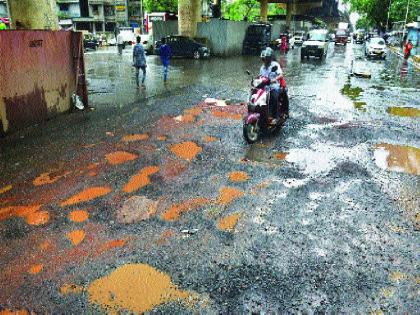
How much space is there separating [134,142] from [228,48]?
80.0ft

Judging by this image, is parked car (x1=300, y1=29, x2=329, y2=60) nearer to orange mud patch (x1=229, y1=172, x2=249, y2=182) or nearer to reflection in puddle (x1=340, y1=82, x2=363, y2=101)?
reflection in puddle (x1=340, y1=82, x2=363, y2=101)

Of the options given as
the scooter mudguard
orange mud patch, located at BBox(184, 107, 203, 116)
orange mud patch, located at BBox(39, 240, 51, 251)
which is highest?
the scooter mudguard

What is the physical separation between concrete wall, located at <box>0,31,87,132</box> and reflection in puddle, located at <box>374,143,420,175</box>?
7.38 metres

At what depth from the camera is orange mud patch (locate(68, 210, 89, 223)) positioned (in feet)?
14.6

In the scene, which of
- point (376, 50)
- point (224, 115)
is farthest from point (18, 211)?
point (376, 50)

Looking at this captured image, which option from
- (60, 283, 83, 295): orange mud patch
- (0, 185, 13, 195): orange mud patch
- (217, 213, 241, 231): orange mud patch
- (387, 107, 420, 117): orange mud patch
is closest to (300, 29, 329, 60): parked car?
(387, 107, 420, 117): orange mud patch

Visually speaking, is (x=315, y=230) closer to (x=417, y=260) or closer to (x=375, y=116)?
(x=417, y=260)

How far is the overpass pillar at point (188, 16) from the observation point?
90.8 feet

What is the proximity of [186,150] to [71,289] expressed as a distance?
401 cm

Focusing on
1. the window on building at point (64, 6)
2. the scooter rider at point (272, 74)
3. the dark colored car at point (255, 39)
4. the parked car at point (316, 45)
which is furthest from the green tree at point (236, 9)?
the scooter rider at point (272, 74)

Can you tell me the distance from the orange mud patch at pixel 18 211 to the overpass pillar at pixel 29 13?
8.03 meters

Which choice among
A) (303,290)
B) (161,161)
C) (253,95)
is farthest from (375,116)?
(303,290)

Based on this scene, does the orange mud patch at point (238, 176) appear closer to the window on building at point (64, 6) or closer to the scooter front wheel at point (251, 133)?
the scooter front wheel at point (251, 133)

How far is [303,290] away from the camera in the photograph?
325 cm
